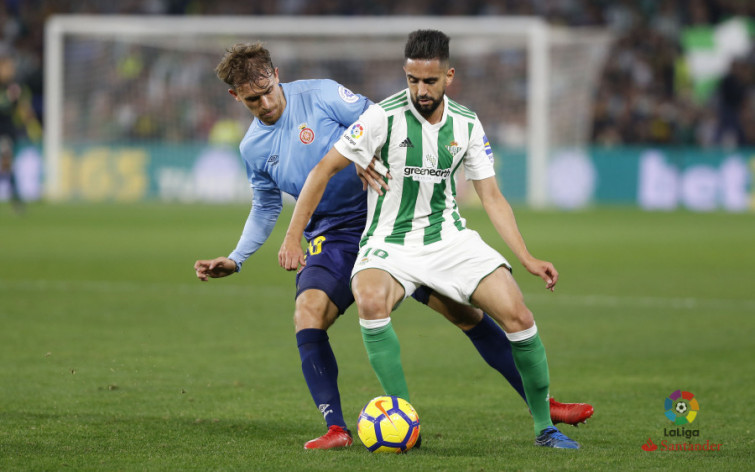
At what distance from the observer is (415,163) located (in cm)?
521

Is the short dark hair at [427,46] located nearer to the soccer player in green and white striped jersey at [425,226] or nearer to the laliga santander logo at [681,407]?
the soccer player in green and white striped jersey at [425,226]

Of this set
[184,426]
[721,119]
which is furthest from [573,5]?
[184,426]

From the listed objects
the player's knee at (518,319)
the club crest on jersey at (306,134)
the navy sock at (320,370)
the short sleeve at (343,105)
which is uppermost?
the short sleeve at (343,105)

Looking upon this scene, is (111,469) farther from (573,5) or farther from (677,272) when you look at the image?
(573,5)

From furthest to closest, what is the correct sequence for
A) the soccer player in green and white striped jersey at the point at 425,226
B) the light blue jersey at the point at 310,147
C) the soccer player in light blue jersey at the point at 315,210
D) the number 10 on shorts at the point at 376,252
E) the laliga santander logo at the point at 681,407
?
the laliga santander logo at the point at 681,407, the light blue jersey at the point at 310,147, the soccer player in light blue jersey at the point at 315,210, the number 10 on shorts at the point at 376,252, the soccer player in green and white striped jersey at the point at 425,226

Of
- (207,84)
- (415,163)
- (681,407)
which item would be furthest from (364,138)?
(207,84)

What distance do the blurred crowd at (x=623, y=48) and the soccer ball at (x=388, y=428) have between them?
21804 millimetres

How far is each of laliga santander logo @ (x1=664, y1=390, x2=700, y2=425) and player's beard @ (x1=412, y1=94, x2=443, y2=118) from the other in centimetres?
208

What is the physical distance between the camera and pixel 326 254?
556 cm

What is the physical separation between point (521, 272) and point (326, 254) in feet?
28.2

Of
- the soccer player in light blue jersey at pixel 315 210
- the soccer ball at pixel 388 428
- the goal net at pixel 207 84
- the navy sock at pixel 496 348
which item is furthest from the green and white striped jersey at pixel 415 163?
the goal net at pixel 207 84

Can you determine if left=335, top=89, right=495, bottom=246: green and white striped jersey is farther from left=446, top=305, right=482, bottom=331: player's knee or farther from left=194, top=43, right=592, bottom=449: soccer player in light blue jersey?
left=446, top=305, right=482, bottom=331: player's knee

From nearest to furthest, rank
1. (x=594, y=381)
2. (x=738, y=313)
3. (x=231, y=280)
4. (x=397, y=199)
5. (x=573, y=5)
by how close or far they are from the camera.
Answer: (x=397, y=199) → (x=594, y=381) → (x=738, y=313) → (x=231, y=280) → (x=573, y=5)

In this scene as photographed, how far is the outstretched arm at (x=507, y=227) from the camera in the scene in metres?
5.04
